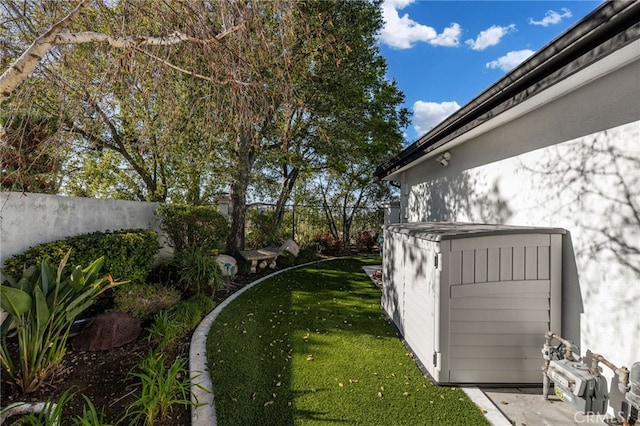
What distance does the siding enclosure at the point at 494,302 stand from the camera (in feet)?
11.7

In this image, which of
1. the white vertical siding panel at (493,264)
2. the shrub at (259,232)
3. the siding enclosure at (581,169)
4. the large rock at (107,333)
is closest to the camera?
the siding enclosure at (581,169)

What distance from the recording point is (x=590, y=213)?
3.30m

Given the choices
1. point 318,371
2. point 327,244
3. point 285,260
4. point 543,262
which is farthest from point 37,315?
point 327,244

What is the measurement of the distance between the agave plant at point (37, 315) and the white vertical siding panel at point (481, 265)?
467cm

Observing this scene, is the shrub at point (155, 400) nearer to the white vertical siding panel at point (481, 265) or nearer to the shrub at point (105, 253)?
the shrub at point (105, 253)

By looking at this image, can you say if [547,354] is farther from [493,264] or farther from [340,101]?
[340,101]

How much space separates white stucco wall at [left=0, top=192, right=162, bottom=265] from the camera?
486 centimetres

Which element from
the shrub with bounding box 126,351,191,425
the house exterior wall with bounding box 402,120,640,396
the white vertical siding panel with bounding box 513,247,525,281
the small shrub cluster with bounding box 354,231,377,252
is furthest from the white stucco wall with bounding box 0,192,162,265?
the small shrub cluster with bounding box 354,231,377,252

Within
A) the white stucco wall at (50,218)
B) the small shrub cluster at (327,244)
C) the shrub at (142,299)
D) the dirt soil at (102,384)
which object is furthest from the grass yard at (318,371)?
the small shrub cluster at (327,244)

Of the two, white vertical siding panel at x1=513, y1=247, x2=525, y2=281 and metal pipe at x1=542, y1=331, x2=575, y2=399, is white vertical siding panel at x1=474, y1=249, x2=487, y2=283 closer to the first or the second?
white vertical siding panel at x1=513, y1=247, x2=525, y2=281

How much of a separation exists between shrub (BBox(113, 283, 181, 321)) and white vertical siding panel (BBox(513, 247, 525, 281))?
222 inches

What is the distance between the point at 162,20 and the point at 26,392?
4.23m

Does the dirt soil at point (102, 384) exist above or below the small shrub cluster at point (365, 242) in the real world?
below

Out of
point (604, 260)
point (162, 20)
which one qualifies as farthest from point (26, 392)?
point (604, 260)
